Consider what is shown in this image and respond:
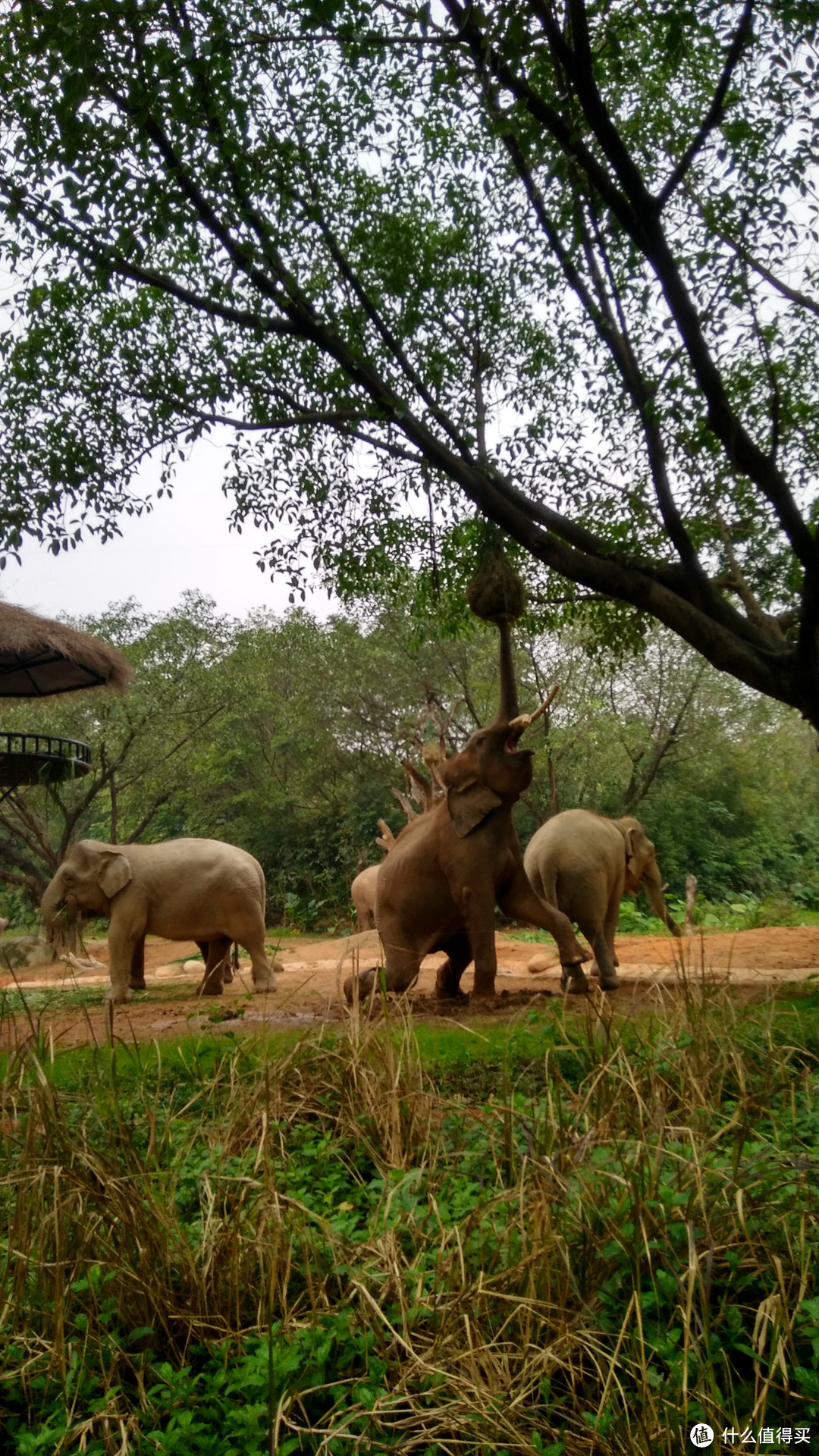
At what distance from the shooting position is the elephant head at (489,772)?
690 cm

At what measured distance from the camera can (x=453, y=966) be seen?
294 inches

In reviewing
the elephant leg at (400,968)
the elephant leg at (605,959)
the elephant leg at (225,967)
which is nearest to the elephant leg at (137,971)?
the elephant leg at (225,967)

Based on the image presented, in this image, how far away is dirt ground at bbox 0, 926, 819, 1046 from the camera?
189 inches

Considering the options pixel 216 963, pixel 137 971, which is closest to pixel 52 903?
pixel 137 971

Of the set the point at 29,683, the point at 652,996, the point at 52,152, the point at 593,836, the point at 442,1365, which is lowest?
the point at 442,1365

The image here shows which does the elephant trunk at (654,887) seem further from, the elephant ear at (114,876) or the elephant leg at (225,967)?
the elephant ear at (114,876)

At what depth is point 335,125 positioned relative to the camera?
764 cm

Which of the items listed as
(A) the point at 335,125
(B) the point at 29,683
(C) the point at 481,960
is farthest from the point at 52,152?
(B) the point at 29,683

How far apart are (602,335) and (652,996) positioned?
4.75 m

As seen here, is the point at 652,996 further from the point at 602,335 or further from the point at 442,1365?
the point at 602,335

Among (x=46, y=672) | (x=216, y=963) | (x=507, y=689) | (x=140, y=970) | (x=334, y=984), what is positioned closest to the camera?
(x=507, y=689)

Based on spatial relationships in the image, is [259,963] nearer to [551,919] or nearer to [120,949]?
[120,949]

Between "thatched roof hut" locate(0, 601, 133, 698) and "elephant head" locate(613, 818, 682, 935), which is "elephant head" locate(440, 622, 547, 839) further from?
"thatched roof hut" locate(0, 601, 133, 698)

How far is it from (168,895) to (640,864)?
153 inches
